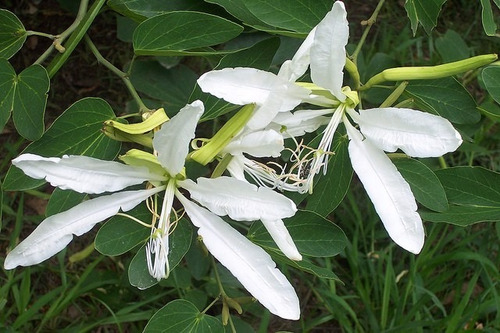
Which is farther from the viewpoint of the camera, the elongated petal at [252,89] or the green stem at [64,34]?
the green stem at [64,34]

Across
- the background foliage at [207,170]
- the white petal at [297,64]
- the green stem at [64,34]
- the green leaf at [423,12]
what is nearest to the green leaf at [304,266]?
the background foliage at [207,170]

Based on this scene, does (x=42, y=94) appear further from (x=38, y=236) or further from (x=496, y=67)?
(x=496, y=67)

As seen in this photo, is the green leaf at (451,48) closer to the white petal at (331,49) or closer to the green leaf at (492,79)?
the green leaf at (492,79)

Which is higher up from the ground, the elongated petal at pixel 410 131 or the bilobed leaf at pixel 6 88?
the elongated petal at pixel 410 131

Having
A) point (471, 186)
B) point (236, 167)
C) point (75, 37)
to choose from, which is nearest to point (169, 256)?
point (236, 167)

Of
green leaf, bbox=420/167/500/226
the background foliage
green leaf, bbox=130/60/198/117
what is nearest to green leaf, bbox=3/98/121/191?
the background foliage

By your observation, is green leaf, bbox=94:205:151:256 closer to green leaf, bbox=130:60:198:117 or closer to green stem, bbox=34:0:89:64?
green stem, bbox=34:0:89:64
